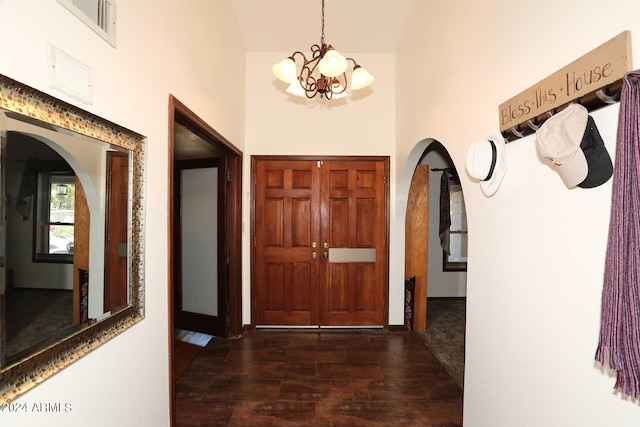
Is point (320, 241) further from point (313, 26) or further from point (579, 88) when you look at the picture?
point (579, 88)

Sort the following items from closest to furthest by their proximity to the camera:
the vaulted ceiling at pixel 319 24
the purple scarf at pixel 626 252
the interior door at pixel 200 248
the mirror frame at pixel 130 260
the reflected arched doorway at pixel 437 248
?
the purple scarf at pixel 626 252
the mirror frame at pixel 130 260
the vaulted ceiling at pixel 319 24
the reflected arched doorway at pixel 437 248
the interior door at pixel 200 248

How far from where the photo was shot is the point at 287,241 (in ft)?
11.7

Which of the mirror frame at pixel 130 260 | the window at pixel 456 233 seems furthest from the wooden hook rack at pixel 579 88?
the window at pixel 456 233

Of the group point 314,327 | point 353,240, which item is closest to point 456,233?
point 353,240

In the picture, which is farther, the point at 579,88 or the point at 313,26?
the point at 313,26

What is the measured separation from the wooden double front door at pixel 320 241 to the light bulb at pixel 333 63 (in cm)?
175

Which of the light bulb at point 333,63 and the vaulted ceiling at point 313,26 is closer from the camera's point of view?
the light bulb at point 333,63

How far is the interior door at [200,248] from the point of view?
11.0 feet

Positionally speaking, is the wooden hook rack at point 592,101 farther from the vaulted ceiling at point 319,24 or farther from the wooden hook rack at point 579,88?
the vaulted ceiling at point 319,24

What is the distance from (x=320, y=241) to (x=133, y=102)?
2512mm

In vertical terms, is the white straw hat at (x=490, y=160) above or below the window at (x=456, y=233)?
above

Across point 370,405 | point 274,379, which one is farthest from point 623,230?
point 274,379

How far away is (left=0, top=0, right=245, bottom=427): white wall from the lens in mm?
889

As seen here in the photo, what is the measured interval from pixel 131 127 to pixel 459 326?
4.07m
